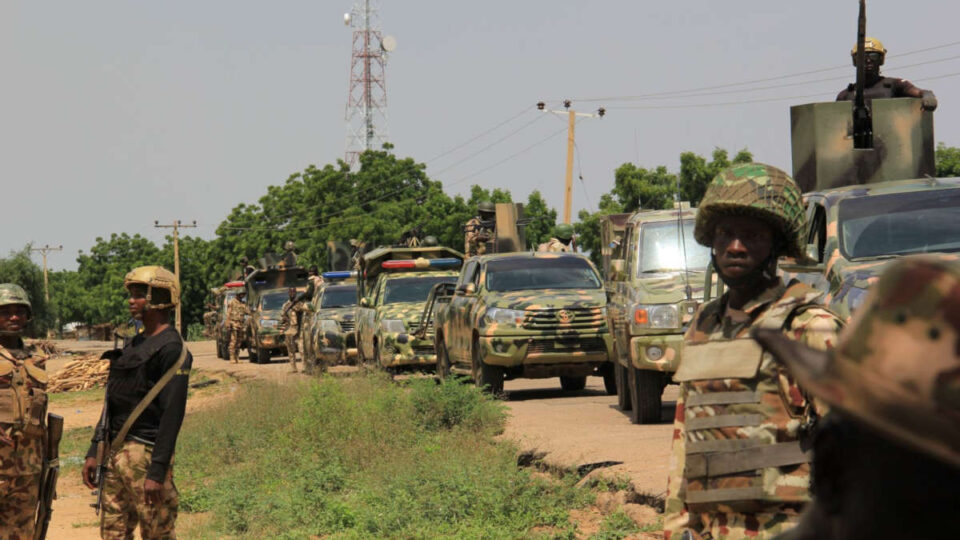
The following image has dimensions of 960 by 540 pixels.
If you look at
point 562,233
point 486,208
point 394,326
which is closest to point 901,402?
point 394,326

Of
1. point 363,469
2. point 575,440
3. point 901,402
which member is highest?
point 901,402

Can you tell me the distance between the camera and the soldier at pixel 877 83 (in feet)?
35.8

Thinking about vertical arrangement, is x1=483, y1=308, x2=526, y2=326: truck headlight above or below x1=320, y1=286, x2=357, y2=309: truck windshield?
below

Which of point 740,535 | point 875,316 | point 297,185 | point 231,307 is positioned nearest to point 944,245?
point 740,535

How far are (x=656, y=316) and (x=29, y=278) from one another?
6451 centimetres

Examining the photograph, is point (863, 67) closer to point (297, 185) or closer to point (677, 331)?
point (677, 331)

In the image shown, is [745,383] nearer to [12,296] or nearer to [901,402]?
[901,402]

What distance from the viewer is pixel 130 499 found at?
6.46m

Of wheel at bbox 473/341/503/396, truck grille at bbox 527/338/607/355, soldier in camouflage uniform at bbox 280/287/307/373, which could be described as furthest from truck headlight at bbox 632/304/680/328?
soldier in camouflage uniform at bbox 280/287/307/373

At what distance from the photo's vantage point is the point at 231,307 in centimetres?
3856

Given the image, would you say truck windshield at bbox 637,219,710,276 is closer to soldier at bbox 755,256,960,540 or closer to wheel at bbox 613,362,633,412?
wheel at bbox 613,362,633,412

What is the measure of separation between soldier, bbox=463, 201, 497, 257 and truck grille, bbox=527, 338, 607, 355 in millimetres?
9145

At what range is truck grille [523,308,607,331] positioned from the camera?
51.0 feet

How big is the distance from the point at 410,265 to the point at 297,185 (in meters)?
54.5
